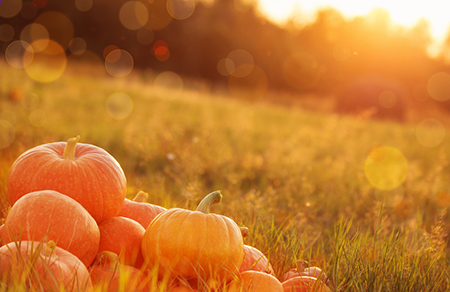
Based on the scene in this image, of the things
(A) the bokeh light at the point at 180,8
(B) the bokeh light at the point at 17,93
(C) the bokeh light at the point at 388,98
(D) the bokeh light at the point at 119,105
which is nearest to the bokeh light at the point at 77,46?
(A) the bokeh light at the point at 180,8

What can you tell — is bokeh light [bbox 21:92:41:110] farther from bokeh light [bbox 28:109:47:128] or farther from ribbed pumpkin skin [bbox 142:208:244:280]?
ribbed pumpkin skin [bbox 142:208:244:280]

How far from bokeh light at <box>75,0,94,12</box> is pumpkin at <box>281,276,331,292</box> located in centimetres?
3165

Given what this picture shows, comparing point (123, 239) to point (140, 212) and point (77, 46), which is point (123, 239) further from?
point (77, 46)

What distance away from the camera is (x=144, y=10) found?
101 ft

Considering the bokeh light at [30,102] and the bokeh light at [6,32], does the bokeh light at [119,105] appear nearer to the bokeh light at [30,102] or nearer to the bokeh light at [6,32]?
the bokeh light at [30,102]

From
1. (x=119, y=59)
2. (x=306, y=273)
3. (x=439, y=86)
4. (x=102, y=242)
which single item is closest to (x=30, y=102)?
(x=102, y=242)

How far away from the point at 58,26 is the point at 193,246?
3001cm

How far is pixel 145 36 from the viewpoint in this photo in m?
30.9

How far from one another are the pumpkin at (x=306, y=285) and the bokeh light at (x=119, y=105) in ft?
23.5

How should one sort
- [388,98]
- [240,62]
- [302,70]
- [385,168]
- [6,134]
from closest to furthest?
1. [6,134]
2. [385,168]
3. [388,98]
4. [240,62]
5. [302,70]

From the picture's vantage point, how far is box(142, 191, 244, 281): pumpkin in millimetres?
1559

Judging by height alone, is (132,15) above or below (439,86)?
above

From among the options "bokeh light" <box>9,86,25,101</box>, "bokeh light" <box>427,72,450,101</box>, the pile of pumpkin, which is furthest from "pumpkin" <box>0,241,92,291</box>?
"bokeh light" <box>427,72,450,101</box>

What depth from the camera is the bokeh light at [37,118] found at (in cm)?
621
